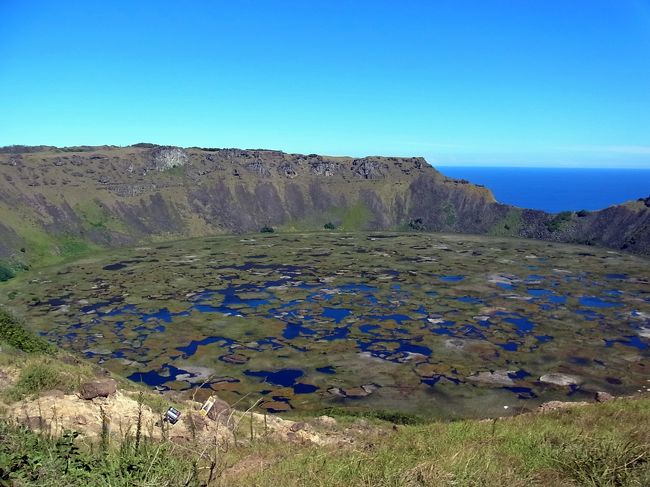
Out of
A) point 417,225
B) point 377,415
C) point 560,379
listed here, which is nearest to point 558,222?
point 417,225

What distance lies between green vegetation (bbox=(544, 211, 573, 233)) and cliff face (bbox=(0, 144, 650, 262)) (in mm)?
277

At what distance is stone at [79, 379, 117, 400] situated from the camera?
2317cm

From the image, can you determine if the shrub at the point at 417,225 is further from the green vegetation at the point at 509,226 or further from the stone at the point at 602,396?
the stone at the point at 602,396

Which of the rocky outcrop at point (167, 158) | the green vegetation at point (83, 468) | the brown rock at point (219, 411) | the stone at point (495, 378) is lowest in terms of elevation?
the stone at point (495, 378)

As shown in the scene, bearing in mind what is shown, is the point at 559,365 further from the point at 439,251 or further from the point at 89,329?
the point at 439,251

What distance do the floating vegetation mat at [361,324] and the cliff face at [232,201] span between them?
2490 centimetres

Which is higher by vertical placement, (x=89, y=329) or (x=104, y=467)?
(x=104, y=467)

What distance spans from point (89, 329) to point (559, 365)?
57.4 metres

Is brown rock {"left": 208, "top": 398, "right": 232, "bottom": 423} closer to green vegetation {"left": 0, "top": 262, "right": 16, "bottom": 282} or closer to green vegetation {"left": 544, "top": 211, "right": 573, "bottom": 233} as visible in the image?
green vegetation {"left": 0, "top": 262, "right": 16, "bottom": 282}

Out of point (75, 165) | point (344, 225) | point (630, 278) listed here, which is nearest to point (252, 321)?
point (630, 278)

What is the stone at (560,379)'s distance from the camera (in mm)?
44562

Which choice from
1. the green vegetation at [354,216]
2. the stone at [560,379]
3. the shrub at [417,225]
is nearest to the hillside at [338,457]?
the stone at [560,379]

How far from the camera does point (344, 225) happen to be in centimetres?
16012

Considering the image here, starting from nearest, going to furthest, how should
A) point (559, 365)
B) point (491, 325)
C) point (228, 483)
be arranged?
1. point (228, 483)
2. point (559, 365)
3. point (491, 325)
